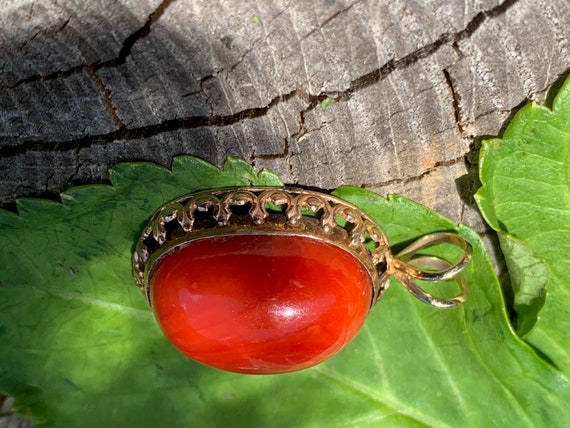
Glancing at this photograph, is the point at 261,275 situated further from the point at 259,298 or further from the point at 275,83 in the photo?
the point at 275,83

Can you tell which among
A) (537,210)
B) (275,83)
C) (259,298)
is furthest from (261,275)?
(537,210)

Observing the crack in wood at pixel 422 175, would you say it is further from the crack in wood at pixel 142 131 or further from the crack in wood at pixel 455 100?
the crack in wood at pixel 142 131

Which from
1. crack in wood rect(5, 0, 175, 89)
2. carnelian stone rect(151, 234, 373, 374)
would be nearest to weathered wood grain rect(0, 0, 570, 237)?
crack in wood rect(5, 0, 175, 89)

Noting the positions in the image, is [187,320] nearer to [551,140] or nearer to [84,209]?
[84,209]

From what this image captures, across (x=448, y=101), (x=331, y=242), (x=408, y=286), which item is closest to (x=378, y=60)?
(x=448, y=101)

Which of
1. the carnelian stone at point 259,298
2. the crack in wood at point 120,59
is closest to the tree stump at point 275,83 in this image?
the crack in wood at point 120,59

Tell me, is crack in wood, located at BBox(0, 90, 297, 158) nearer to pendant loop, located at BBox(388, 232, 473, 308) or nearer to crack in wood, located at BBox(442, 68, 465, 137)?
crack in wood, located at BBox(442, 68, 465, 137)
